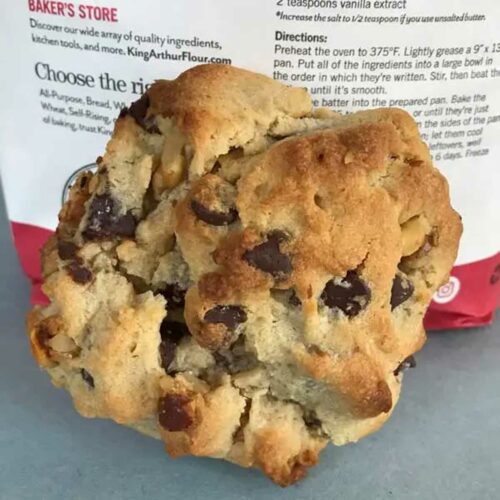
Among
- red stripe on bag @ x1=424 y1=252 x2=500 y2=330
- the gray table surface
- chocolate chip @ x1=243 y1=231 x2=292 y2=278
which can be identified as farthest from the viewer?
red stripe on bag @ x1=424 y1=252 x2=500 y2=330

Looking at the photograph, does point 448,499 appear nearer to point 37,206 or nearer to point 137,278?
point 137,278

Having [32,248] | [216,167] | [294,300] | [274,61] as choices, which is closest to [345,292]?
[294,300]

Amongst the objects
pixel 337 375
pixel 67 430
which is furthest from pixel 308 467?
pixel 67 430


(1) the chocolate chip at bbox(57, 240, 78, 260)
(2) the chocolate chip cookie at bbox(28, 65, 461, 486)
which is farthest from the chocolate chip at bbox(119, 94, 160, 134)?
(1) the chocolate chip at bbox(57, 240, 78, 260)

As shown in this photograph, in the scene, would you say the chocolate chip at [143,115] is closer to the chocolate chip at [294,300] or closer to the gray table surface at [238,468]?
the chocolate chip at [294,300]

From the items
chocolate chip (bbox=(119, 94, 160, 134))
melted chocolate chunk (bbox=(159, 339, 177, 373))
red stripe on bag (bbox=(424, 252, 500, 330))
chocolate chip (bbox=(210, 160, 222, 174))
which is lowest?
red stripe on bag (bbox=(424, 252, 500, 330))

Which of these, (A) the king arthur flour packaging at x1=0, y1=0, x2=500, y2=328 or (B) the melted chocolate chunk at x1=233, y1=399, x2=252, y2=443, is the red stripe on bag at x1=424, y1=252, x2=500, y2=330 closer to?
(A) the king arthur flour packaging at x1=0, y1=0, x2=500, y2=328

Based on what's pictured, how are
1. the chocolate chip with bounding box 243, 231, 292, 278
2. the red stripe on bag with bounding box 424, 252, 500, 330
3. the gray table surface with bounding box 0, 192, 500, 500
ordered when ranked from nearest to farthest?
the chocolate chip with bounding box 243, 231, 292, 278, the gray table surface with bounding box 0, 192, 500, 500, the red stripe on bag with bounding box 424, 252, 500, 330
